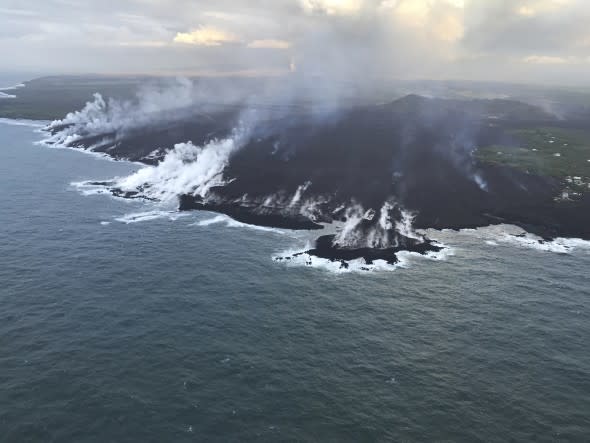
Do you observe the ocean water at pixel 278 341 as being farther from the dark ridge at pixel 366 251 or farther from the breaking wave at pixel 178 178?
the breaking wave at pixel 178 178

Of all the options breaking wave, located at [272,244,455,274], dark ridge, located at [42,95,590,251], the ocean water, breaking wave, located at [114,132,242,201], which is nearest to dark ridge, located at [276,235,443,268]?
breaking wave, located at [272,244,455,274]

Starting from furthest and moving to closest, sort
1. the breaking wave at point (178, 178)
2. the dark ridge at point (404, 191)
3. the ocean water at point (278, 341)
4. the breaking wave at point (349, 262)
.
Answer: the breaking wave at point (178, 178) < the dark ridge at point (404, 191) < the breaking wave at point (349, 262) < the ocean water at point (278, 341)

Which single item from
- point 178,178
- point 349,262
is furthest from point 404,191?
point 178,178

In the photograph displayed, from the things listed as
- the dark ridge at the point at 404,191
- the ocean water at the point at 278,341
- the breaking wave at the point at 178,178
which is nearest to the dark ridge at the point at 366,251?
the dark ridge at the point at 404,191

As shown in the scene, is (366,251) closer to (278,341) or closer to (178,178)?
(278,341)

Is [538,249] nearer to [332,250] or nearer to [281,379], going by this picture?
[332,250]

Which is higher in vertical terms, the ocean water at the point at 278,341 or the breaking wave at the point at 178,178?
the breaking wave at the point at 178,178

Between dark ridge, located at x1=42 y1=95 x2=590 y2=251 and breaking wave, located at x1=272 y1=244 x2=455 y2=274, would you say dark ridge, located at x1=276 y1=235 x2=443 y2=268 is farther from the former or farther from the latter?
dark ridge, located at x1=42 y1=95 x2=590 y2=251

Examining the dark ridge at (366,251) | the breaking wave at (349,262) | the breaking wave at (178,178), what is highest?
the breaking wave at (178,178)
